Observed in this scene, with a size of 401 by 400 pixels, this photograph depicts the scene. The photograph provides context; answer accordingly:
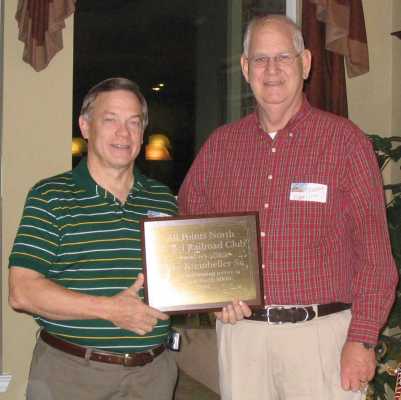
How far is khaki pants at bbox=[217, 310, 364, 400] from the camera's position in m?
1.97

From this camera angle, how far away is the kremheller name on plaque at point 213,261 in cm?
189

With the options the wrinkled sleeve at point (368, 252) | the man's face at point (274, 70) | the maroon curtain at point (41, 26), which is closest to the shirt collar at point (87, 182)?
the man's face at point (274, 70)

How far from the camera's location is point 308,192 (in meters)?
2.00

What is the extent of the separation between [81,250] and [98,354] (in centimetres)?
32

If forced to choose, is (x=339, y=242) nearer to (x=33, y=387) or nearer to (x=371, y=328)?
(x=371, y=328)

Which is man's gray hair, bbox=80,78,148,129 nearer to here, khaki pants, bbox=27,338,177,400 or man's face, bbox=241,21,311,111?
man's face, bbox=241,21,311,111

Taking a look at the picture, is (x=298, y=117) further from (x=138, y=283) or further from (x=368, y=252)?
(x=138, y=283)

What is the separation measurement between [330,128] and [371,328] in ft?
2.20

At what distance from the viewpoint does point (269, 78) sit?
6.70 feet

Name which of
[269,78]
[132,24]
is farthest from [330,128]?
[132,24]

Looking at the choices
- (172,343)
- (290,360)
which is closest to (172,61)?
(172,343)

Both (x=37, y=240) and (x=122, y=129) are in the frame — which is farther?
(x=122, y=129)

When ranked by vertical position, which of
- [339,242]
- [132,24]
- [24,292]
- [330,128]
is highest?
[132,24]

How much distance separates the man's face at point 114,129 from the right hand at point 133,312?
1.33 feet
